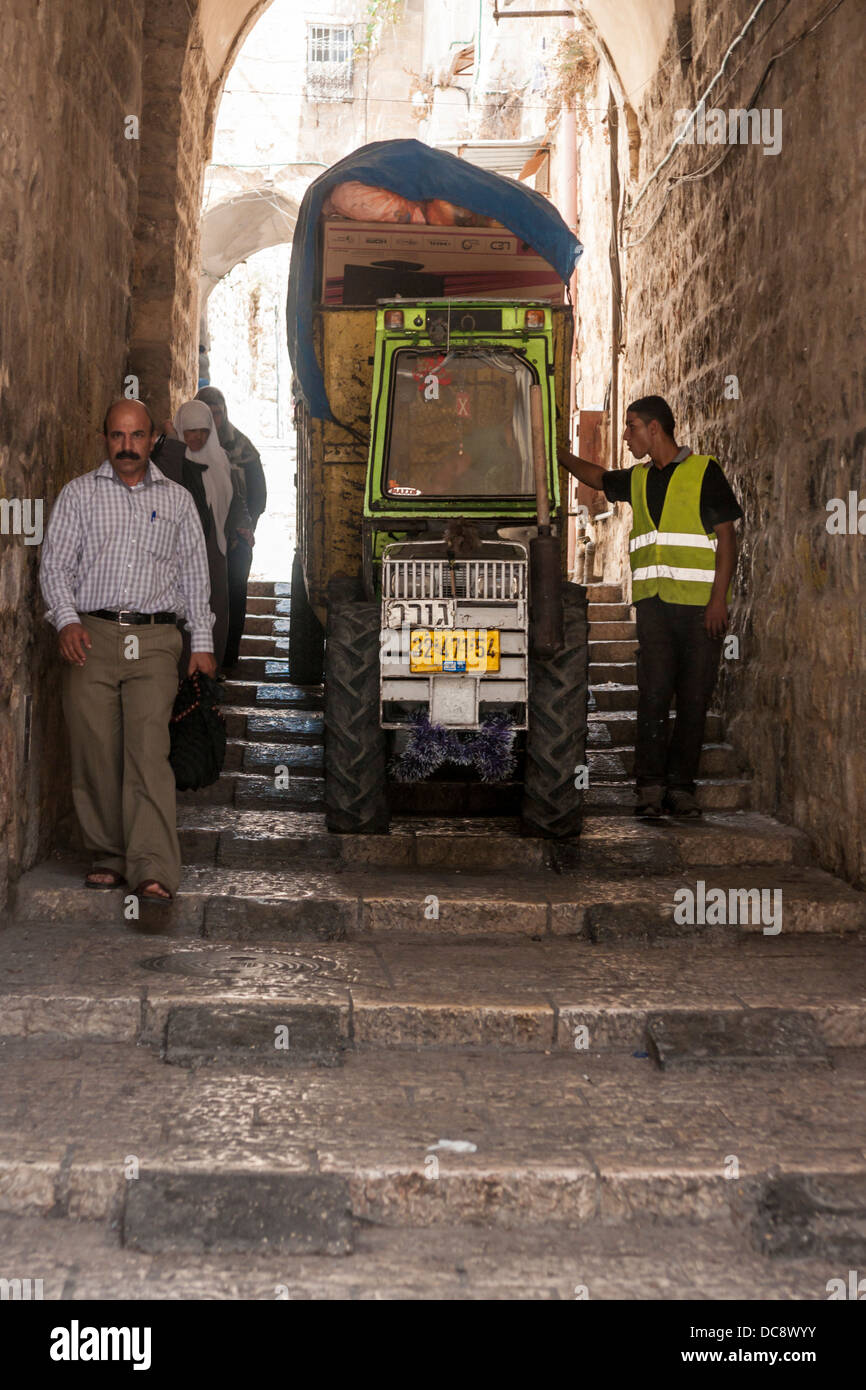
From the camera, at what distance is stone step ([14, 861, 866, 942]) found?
5.13m

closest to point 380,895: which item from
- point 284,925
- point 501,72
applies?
point 284,925

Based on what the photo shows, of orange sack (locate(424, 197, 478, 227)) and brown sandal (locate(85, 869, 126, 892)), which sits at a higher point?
orange sack (locate(424, 197, 478, 227))

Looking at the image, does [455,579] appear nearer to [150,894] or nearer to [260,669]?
[150,894]

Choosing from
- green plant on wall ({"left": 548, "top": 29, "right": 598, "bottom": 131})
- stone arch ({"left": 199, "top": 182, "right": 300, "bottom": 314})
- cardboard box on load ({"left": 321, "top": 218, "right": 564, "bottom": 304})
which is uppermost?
stone arch ({"left": 199, "top": 182, "right": 300, "bottom": 314})

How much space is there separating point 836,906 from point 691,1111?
1.87 m

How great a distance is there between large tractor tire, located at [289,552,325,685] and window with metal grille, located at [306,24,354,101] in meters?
20.0

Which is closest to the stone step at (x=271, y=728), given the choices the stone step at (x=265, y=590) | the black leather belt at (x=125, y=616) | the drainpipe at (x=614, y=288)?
the black leather belt at (x=125, y=616)

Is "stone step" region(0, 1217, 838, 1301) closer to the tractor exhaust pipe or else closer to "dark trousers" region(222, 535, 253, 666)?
the tractor exhaust pipe

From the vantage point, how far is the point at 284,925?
5.13m

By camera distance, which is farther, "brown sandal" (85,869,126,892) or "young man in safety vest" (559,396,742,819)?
"young man in safety vest" (559,396,742,819)

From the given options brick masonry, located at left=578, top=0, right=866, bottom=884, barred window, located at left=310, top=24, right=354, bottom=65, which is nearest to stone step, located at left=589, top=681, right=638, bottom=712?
brick masonry, located at left=578, top=0, right=866, bottom=884

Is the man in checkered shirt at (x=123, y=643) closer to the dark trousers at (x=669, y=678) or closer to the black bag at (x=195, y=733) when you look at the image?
the black bag at (x=195, y=733)

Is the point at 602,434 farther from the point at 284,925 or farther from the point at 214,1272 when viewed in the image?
the point at 214,1272

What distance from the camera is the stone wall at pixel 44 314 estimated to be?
5.02 metres
